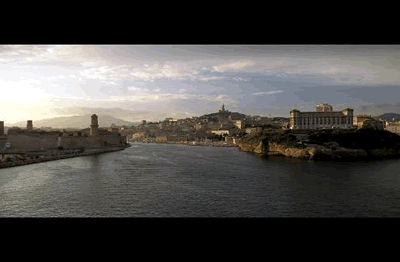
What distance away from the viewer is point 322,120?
20.5 m

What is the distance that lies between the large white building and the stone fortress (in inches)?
510

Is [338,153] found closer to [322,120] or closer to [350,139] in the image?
[350,139]

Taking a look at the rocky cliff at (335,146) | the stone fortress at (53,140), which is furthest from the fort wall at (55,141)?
the rocky cliff at (335,146)

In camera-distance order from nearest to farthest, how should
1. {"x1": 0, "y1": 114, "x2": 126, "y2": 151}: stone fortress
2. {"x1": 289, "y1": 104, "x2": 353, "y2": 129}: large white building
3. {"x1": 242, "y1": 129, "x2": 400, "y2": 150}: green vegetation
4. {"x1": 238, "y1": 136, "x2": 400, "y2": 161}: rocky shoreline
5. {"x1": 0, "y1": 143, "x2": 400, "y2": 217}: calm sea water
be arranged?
1. {"x1": 0, "y1": 143, "x2": 400, "y2": 217}: calm sea water
2. {"x1": 238, "y1": 136, "x2": 400, "y2": 161}: rocky shoreline
3. {"x1": 242, "y1": 129, "x2": 400, "y2": 150}: green vegetation
4. {"x1": 0, "y1": 114, "x2": 126, "y2": 151}: stone fortress
5. {"x1": 289, "y1": 104, "x2": 353, "y2": 129}: large white building

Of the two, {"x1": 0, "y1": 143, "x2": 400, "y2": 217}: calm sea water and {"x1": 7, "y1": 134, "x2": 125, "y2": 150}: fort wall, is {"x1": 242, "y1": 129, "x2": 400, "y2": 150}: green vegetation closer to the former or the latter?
{"x1": 0, "y1": 143, "x2": 400, "y2": 217}: calm sea water

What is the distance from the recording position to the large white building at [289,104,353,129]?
66.4ft

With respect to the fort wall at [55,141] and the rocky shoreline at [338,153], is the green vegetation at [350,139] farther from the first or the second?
the fort wall at [55,141]

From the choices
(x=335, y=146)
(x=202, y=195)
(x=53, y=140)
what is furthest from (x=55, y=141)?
(x=335, y=146)

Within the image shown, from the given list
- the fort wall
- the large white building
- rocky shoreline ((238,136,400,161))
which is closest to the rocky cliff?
rocky shoreline ((238,136,400,161))

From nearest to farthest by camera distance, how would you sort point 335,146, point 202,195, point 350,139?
point 202,195 → point 335,146 → point 350,139

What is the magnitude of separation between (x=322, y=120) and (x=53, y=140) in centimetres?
1727
